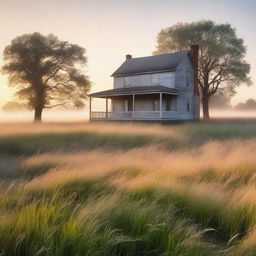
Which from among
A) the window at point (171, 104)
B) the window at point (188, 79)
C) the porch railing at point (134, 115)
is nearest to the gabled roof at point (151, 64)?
the window at point (188, 79)

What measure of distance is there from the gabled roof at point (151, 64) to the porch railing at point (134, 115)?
5127 millimetres

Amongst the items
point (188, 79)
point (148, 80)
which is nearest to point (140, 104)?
point (148, 80)

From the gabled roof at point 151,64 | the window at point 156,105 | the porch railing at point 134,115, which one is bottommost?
the porch railing at point 134,115

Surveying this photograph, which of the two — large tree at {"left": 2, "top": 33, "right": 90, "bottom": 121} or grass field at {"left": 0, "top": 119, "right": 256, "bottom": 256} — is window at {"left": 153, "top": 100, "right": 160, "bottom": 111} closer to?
large tree at {"left": 2, "top": 33, "right": 90, "bottom": 121}

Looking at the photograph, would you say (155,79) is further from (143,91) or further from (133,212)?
(133,212)

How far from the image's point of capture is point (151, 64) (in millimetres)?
33188

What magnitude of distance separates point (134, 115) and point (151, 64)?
A: 7237mm

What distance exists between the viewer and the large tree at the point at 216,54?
Answer: 41.8 metres

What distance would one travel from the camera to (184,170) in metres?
6.66

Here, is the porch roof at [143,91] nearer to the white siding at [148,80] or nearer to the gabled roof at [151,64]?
the white siding at [148,80]

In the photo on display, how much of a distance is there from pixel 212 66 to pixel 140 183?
133 ft

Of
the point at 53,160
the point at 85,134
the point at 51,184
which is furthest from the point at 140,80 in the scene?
the point at 51,184

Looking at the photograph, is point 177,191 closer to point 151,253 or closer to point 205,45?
point 151,253

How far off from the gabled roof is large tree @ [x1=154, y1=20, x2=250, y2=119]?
1086cm
